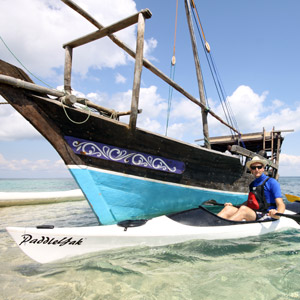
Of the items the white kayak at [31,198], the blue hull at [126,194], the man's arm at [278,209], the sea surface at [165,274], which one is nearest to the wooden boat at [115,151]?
the blue hull at [126,194]

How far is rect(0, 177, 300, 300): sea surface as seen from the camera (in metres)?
1.98

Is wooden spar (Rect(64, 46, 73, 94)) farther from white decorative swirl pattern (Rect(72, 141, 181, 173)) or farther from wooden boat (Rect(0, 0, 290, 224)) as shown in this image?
white decorative swirl pattern (Rect(72, 141, 181, 173))

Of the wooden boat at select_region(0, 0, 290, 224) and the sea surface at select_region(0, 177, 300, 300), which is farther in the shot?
the wooden boat at select_region(0, 0, 290, 224)

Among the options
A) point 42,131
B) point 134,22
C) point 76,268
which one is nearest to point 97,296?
point 76,268

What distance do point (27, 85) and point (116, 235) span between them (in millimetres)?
2502

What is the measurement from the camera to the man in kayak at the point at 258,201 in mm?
3666

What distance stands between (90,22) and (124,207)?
3.75 m

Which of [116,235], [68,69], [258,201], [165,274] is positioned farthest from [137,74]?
[258,201]

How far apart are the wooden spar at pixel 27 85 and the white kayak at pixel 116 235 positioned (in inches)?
75.1

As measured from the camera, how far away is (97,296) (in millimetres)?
1944

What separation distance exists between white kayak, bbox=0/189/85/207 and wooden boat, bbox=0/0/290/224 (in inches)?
280

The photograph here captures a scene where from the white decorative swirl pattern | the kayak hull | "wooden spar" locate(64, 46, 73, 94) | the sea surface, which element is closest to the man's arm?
the kayak hull

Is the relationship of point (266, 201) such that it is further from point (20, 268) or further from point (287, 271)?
point (20, 268)

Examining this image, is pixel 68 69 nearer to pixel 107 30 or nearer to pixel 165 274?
pixel 107 30
